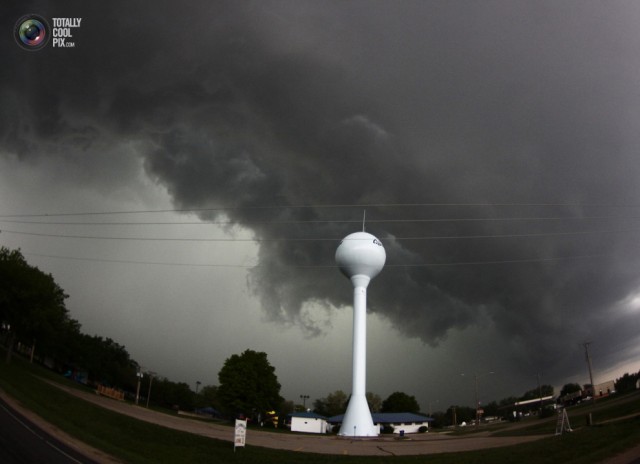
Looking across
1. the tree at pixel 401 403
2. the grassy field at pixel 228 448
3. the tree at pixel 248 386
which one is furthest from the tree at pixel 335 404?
the grassy field at pixel 228 448

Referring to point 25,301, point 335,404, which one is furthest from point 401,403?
point 25,301

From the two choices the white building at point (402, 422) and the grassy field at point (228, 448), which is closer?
the grassy field at point (228, 448)

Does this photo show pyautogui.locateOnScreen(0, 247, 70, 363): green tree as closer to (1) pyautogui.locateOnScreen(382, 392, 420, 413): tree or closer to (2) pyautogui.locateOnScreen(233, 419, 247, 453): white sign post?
(2) pyautogui.locateOnScreen(233, 419, 247, 453): white sign post

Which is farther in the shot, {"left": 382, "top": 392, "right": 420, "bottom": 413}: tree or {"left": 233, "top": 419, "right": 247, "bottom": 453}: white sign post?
{"left": 382, "top": 392, "right": 420, "bottom": 413}: tree

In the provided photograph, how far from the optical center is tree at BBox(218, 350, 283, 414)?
83.1m

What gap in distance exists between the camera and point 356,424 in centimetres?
5500

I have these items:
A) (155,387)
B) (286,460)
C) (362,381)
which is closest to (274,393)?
(362,381)

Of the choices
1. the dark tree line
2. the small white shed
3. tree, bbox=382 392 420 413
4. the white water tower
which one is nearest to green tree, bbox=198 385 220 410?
the dark tree line

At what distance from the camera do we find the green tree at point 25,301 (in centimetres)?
6538

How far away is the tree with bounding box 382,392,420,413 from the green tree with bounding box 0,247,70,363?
281 feet

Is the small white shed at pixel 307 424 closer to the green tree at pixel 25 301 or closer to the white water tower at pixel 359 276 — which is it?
the white water tower at pixel 359 276

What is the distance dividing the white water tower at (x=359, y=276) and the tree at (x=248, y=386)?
30454 millimetres

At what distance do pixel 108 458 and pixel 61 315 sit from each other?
56225 mm

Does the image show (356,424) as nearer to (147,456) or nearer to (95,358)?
(147,456)
